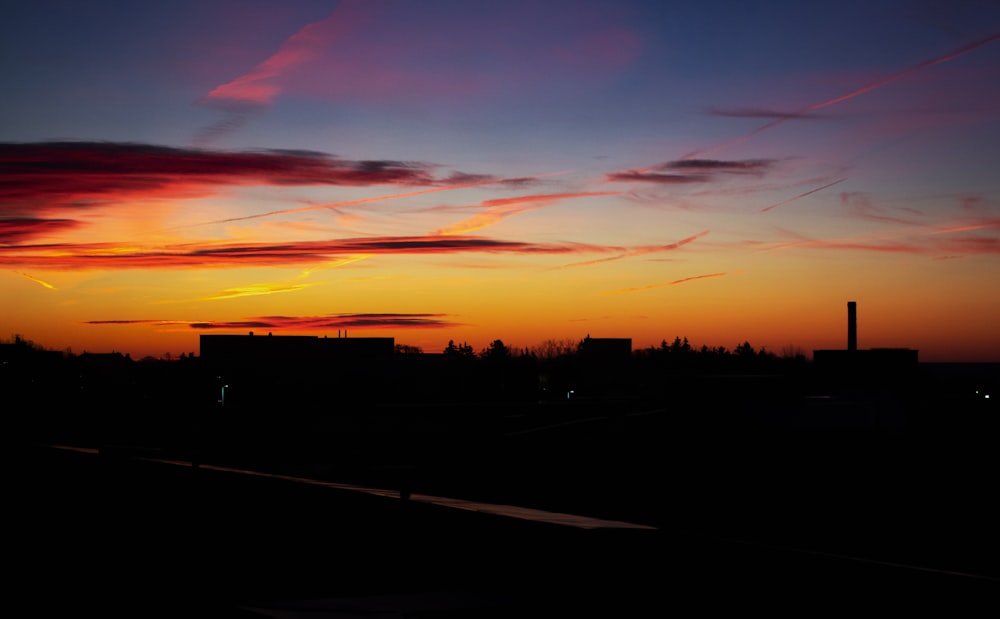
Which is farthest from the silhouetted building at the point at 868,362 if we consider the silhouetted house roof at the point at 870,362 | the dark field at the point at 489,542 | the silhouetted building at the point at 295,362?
the silhouetted building at the point at 295,362

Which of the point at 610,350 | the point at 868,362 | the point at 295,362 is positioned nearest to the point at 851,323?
the point at 868,362

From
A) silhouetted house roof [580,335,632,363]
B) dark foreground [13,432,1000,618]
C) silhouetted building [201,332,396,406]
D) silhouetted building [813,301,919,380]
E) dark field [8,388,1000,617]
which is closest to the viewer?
dark foreground [13,432,1000,618]

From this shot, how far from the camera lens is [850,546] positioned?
57.7ft

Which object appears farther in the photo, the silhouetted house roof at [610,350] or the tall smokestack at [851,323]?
the silhouetted house roof at [610,350]

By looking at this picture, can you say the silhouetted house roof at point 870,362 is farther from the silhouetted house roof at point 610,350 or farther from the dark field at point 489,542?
the silhouetted house roof at point 610,350

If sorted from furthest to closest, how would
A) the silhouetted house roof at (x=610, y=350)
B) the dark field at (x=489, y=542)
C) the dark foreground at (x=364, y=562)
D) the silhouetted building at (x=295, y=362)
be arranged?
1. the silhouetted house roof at (x=610, y=350)
2. the silhouetted building at (x=295, y=362)
3. the dark field at (x=489, y=542)
4. the dark foreground at (x=364, y=562)

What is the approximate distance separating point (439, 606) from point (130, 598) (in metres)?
2.90

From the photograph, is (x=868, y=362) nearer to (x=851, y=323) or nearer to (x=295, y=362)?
(x=851, y=323)

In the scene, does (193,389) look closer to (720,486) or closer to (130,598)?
(720,486)

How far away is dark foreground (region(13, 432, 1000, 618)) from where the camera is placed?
4.96 meters

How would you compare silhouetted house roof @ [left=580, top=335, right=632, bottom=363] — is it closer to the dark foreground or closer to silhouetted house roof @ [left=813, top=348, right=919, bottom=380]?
silhouetted house roof @ [left=813, top=348, right=919, bottom=380]

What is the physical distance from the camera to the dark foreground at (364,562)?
4965 mm

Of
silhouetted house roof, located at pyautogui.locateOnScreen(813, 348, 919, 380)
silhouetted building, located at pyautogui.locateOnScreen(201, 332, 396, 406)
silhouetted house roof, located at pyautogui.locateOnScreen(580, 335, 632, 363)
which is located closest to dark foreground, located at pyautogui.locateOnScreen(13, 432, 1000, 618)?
silhouetted house roof, located at pyautogui.locateOnScreen(813, 348, 919, 380)

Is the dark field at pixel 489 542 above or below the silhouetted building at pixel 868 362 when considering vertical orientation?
below
